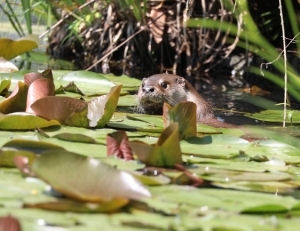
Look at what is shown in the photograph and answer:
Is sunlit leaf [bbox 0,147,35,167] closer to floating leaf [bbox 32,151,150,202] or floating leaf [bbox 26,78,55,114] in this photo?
floating leaf [bbox 32,151,150,202]

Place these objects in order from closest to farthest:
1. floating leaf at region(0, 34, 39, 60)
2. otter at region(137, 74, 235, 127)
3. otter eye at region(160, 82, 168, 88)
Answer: floating leaf at region(0, 34, 39, 60) < otter at region(137, 74, 235, 127) < otter eye at region(160, 82, 168, 88)

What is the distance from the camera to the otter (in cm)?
449

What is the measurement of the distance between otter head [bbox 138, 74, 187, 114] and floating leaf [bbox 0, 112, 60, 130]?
1.62 metres

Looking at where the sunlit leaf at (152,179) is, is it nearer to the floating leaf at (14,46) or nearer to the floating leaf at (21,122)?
the floating leaf at (21,122)

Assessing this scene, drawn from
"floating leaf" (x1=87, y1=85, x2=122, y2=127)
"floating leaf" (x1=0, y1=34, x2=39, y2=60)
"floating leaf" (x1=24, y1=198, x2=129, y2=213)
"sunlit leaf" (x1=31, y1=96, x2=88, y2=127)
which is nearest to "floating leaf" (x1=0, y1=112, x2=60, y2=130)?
"sunlit leaf" (x1=31, y1=96, x2=88, y2=127)

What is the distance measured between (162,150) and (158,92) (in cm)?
262

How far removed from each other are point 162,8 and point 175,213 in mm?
6211

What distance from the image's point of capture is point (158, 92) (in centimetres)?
481

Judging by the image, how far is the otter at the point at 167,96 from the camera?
14.7ft

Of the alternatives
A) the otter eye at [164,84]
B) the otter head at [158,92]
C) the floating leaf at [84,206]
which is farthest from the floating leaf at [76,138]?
the otter eye at [164,84]

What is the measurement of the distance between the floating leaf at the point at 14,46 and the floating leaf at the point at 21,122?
1.61 m

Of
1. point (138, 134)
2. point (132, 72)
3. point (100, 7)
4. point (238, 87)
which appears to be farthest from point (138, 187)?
point (100, 7)

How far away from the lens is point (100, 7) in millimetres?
8047

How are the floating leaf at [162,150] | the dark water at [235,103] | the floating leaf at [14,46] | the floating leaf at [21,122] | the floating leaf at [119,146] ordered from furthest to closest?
1. the dark water at [235,103]
2. the floating leaf at [14,46]
3. the floating leaf at [21,122]
4. the floating leaf at [119,146]
5. the floating leaf at [162,150]
